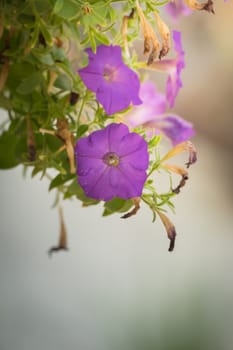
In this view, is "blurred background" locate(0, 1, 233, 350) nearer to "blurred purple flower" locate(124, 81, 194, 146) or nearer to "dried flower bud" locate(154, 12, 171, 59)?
"blurred purple flower" locate(124, 81, 194, 146)

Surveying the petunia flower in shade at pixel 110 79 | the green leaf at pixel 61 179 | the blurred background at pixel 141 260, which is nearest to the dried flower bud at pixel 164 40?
the petunia flower in shade at pixel 110 79

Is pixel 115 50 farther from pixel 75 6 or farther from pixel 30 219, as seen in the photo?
Answer: pixel 30 219

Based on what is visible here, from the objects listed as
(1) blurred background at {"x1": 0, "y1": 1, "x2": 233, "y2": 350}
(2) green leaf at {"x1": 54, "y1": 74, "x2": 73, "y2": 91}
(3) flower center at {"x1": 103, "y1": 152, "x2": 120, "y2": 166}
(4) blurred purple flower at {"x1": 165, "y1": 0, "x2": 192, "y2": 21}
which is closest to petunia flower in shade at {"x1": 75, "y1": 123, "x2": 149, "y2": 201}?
(3) flower center at {"x1": 103, "y1": 152, "x2": 120, "y2": 166}

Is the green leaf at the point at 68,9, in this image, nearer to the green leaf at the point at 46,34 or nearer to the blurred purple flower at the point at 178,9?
the green leaf at the point at 46,34

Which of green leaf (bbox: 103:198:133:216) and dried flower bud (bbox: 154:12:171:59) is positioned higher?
dried flower bud (bbox: 154:12:171:59)

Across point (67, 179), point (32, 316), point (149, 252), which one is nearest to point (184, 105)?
point (149, 252)
